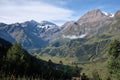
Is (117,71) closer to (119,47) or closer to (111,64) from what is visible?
(111,64)

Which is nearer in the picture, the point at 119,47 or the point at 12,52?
the point at 12,52

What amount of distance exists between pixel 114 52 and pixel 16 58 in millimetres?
35873

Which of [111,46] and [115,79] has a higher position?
[111,46]

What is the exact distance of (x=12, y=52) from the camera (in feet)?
239

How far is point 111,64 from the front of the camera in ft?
292

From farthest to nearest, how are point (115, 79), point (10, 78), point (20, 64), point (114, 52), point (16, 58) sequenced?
point (114, 52), point (115, 79), point (16, 58), point (20, 64), point (10, 78)

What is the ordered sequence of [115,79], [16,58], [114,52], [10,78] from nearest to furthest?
[10,78], [16,58], [115,79], [114,52]

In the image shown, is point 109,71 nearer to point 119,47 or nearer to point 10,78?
point 119,47

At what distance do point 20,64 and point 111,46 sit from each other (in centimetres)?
3808

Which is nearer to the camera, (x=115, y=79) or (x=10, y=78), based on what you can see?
(x=10, y=78)

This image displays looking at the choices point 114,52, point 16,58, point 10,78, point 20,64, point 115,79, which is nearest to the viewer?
point 10,78

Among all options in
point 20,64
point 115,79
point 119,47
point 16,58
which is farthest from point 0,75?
point 119,47

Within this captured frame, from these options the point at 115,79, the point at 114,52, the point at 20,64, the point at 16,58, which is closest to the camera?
the point at 20,64

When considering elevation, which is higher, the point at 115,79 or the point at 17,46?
the point at 17,46
